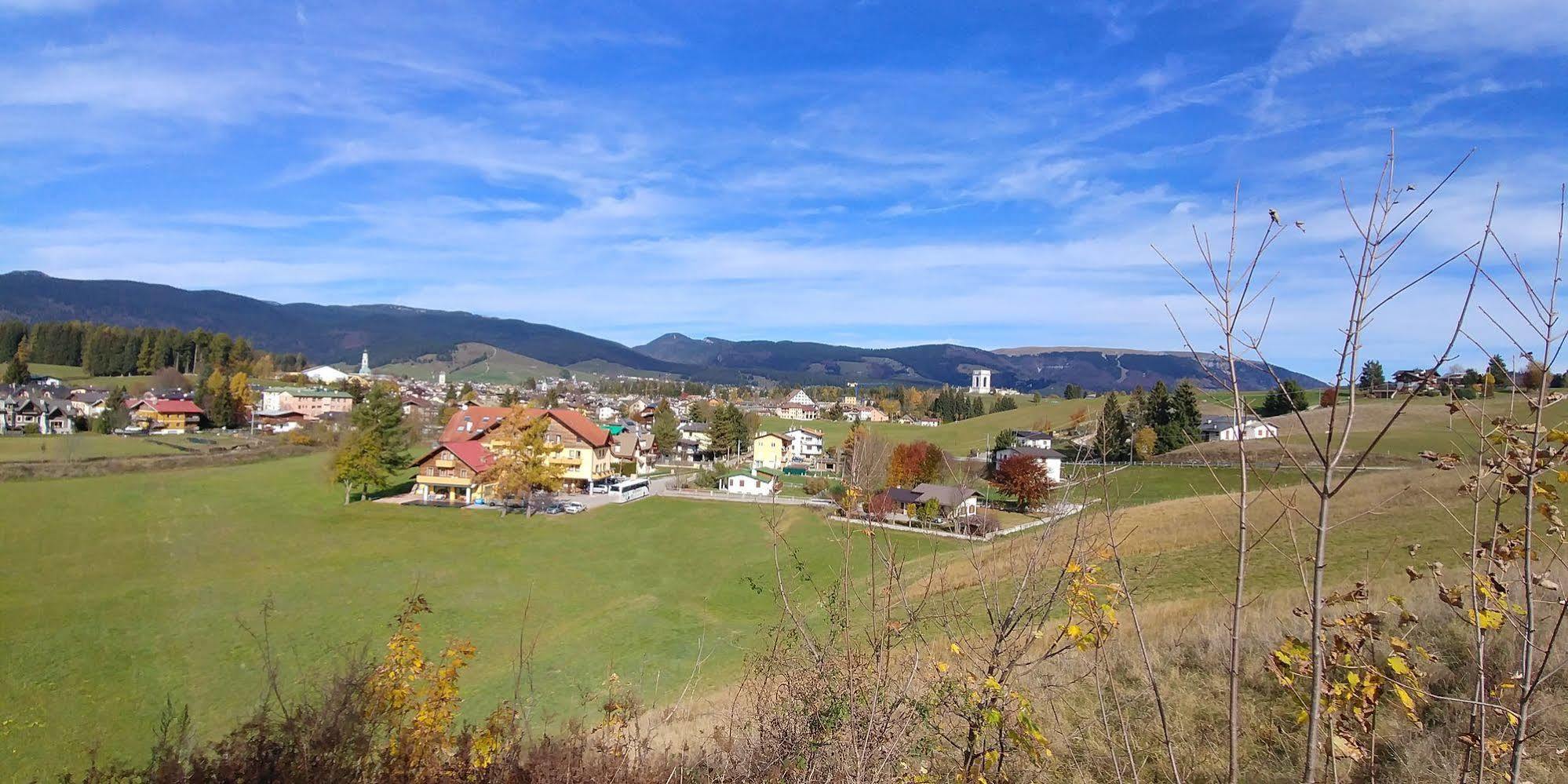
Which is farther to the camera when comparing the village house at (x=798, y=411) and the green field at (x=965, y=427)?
the village house at (x=798, y=411)

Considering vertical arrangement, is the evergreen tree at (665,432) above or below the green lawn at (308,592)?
above

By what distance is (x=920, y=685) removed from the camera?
553cm

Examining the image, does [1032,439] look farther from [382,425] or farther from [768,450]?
[382,425]

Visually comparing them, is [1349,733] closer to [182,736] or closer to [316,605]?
[182,736]

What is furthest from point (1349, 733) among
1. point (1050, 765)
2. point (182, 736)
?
point (182, 736)

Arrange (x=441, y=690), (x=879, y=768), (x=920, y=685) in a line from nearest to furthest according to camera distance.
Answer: (x=879, y=768)
(x=441, y=690)
(x=920, y=685)

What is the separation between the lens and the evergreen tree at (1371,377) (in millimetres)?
1816

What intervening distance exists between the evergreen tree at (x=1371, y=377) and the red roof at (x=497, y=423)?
122 feet

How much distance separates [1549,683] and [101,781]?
27.1ft

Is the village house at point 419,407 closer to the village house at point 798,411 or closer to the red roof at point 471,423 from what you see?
the red roof at point 471,423

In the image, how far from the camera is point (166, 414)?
58.4m

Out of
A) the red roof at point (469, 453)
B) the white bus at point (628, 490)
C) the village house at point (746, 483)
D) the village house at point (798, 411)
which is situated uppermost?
the red roof at point (469, 453)

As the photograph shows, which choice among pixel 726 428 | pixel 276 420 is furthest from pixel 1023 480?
pixel 276 420

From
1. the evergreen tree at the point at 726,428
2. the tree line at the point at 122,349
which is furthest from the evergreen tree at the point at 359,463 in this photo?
the tree line at the point at 122,349
